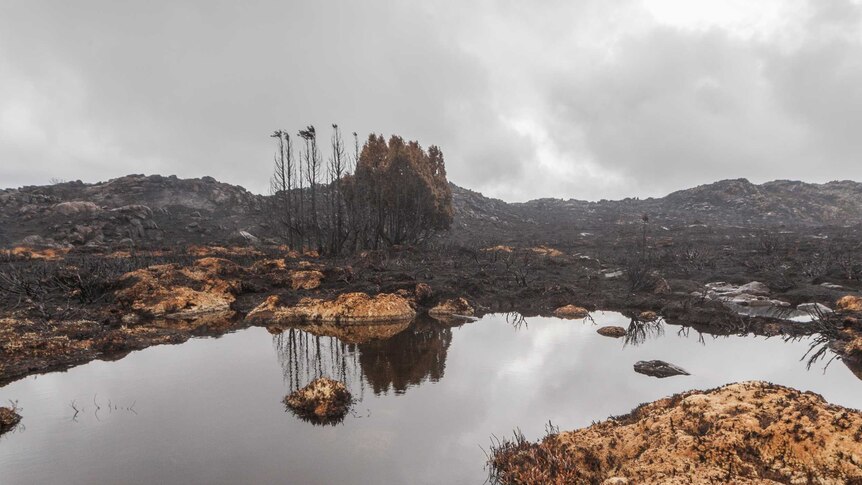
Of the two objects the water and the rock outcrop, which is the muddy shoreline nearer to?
the rock outcrop

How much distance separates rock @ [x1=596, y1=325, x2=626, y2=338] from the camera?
11367 millimetres

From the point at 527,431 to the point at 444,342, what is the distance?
16.3 feet

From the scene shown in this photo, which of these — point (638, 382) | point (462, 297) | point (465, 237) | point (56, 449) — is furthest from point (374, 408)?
point (465, 237)

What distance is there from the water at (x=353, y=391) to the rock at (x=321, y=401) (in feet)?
0.62

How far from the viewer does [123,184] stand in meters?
50.1

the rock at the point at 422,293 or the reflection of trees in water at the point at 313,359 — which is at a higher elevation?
the rock at the point at 422,293

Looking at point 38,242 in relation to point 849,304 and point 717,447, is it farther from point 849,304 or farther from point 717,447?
point 849,304

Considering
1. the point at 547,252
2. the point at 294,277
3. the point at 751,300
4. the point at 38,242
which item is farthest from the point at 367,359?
the point at 38,242

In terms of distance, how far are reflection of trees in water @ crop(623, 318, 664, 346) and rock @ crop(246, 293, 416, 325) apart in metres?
6.56

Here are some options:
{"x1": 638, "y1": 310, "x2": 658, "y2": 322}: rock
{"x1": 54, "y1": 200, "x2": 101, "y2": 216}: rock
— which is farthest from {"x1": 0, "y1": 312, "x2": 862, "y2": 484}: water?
{"x1": 54, "y1": 200, "x2": 101, "y2": 216}: rock

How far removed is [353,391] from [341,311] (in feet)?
19.5

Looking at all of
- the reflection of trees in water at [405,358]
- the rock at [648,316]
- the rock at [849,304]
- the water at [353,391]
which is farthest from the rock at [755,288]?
the reflection of trees in water at [405,358]

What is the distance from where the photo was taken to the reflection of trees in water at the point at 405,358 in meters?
7.94

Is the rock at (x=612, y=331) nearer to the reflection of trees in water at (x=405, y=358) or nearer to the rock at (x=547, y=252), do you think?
the reflection of trees in water at (x=405, y=358)
